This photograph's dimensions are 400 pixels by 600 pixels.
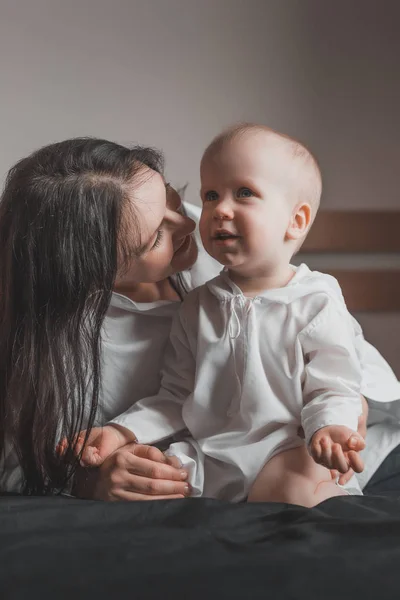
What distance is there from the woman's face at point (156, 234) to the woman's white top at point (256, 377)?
82 mm

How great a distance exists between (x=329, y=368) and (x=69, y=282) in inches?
16.0

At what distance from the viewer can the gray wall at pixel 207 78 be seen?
2.38 m

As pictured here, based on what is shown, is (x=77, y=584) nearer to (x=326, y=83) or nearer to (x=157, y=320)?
(x=157, y=320)

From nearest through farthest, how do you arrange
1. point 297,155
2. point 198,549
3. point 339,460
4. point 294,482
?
1. point 198,549
2. point 339,460
3. point 294,482
4. point 297,155

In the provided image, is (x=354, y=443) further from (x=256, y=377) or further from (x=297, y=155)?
(x=297, y=155)

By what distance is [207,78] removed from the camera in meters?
2.44

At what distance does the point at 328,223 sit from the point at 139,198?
1205mm

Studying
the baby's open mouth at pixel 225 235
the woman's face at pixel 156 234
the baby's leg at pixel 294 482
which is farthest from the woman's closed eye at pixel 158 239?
the baby's leg at pixel 294 482

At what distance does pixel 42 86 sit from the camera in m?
2.38

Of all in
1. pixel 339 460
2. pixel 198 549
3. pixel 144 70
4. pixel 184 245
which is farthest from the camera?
pixel 144 70

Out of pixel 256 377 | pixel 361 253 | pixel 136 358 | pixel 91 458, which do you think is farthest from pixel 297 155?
pixel 361 253

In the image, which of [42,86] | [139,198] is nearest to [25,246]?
[139,198]

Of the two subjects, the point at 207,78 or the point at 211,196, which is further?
the point at 207,78

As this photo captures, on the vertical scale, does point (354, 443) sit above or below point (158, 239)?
Answer: below
